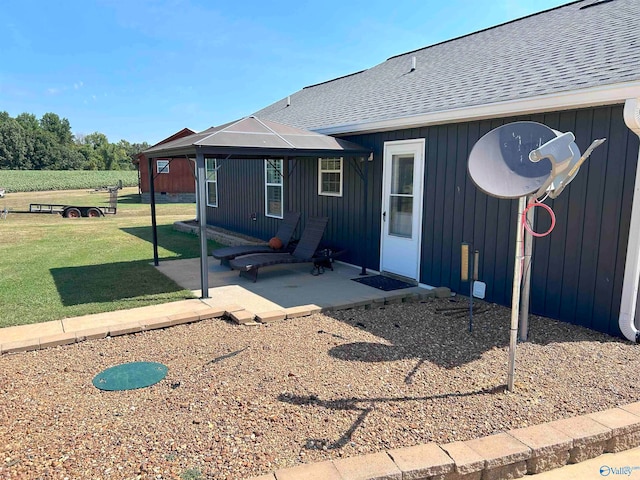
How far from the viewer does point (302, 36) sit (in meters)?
14.5

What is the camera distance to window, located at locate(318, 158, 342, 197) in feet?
26.5

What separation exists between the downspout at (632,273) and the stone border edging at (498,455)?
1763 millimetres

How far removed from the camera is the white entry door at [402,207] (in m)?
6.38

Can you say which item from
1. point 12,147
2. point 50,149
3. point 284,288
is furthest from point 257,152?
point 50,149

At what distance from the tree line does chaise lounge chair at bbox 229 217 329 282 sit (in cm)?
4458

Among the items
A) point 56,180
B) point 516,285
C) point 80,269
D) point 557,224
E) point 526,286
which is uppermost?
point 56,180

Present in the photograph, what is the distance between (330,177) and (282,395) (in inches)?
224

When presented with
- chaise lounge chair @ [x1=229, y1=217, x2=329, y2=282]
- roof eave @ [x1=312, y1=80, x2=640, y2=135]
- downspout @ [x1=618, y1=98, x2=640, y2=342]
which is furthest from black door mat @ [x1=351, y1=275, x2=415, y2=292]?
downspout @ [x1=618, y1=98, x2=640, y2=342]

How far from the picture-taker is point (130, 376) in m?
3.49

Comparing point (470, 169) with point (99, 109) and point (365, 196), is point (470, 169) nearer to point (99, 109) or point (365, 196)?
point (365, 196)

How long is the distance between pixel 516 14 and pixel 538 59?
3804 mm

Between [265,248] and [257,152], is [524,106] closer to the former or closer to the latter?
[257,152]

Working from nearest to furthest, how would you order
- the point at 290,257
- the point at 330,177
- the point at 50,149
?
the point at 290,257
the point at 330,177
the point at 50,149

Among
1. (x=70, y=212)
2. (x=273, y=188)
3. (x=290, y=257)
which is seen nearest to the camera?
(x=290, y=257)
